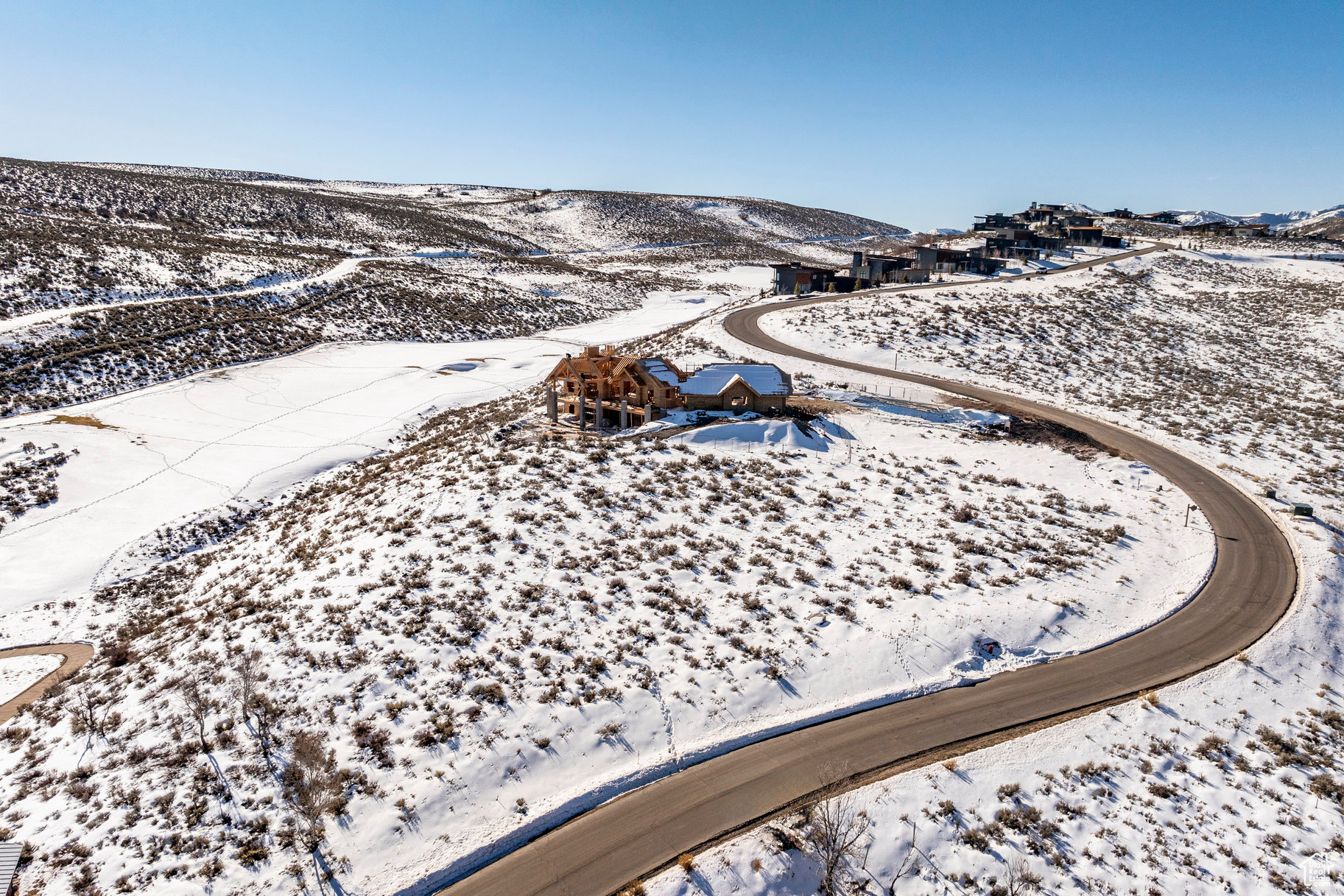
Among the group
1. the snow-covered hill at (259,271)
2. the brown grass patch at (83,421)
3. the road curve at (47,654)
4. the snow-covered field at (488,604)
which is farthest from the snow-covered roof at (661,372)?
the snow-covered hill at (259,271)

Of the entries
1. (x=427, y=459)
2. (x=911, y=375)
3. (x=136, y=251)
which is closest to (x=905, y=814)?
(x=427, y=459)

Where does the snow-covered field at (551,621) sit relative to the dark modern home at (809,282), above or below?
below

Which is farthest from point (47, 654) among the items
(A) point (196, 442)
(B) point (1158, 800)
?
(B) point (1158, 800)

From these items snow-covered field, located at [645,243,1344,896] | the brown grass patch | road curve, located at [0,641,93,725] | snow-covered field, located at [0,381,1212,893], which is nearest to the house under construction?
snow-covered field, located at [0,381,1212,893]

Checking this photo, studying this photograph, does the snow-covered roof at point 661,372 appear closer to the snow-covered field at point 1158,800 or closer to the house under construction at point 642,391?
the house under construction at point 642,391

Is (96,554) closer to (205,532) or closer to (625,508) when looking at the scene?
(205,532)

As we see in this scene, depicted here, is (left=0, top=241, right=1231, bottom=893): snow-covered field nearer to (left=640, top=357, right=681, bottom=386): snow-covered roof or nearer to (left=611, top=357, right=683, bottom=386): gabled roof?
(left=611, top=357, right=683, bottom=386): gabled roof

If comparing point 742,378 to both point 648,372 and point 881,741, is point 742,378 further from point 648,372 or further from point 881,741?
point 881,741
